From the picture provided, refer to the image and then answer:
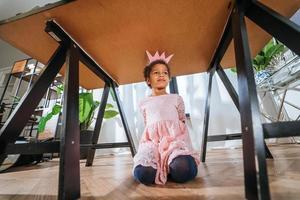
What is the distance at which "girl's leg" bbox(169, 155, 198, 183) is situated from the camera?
0.56m

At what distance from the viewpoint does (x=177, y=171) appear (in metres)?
0.56

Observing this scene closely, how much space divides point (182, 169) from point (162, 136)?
170 millimetres

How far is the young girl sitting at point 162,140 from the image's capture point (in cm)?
57

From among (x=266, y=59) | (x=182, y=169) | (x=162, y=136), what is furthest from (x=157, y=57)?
(x=266, y=59)

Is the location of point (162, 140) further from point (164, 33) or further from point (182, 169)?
point (164, 33)

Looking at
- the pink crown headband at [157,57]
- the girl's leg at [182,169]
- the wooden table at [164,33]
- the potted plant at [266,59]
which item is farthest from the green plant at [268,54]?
the girl's leg at [182,169]

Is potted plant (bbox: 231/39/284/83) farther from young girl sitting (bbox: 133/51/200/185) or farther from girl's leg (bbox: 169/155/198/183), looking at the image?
girl's leg (bbox: 169/155/198/183)

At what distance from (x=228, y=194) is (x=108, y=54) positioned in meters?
0.62

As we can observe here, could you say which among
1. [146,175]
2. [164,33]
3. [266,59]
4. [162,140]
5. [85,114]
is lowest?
[146,175]

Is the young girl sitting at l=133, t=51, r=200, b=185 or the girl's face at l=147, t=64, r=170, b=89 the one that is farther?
the girl's face at l=147, t=64, r=170, b=89

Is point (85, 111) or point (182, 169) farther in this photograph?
point (85, 111)

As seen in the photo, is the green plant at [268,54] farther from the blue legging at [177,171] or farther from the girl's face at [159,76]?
the blue legging at [177,171]

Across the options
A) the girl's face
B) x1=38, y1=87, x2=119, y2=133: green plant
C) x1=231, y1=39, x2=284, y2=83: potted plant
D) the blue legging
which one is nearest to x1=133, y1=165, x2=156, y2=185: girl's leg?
the blue legging

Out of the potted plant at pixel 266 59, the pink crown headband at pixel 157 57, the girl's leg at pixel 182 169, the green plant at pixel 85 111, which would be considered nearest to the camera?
the girl's leg at pixel 182 169
